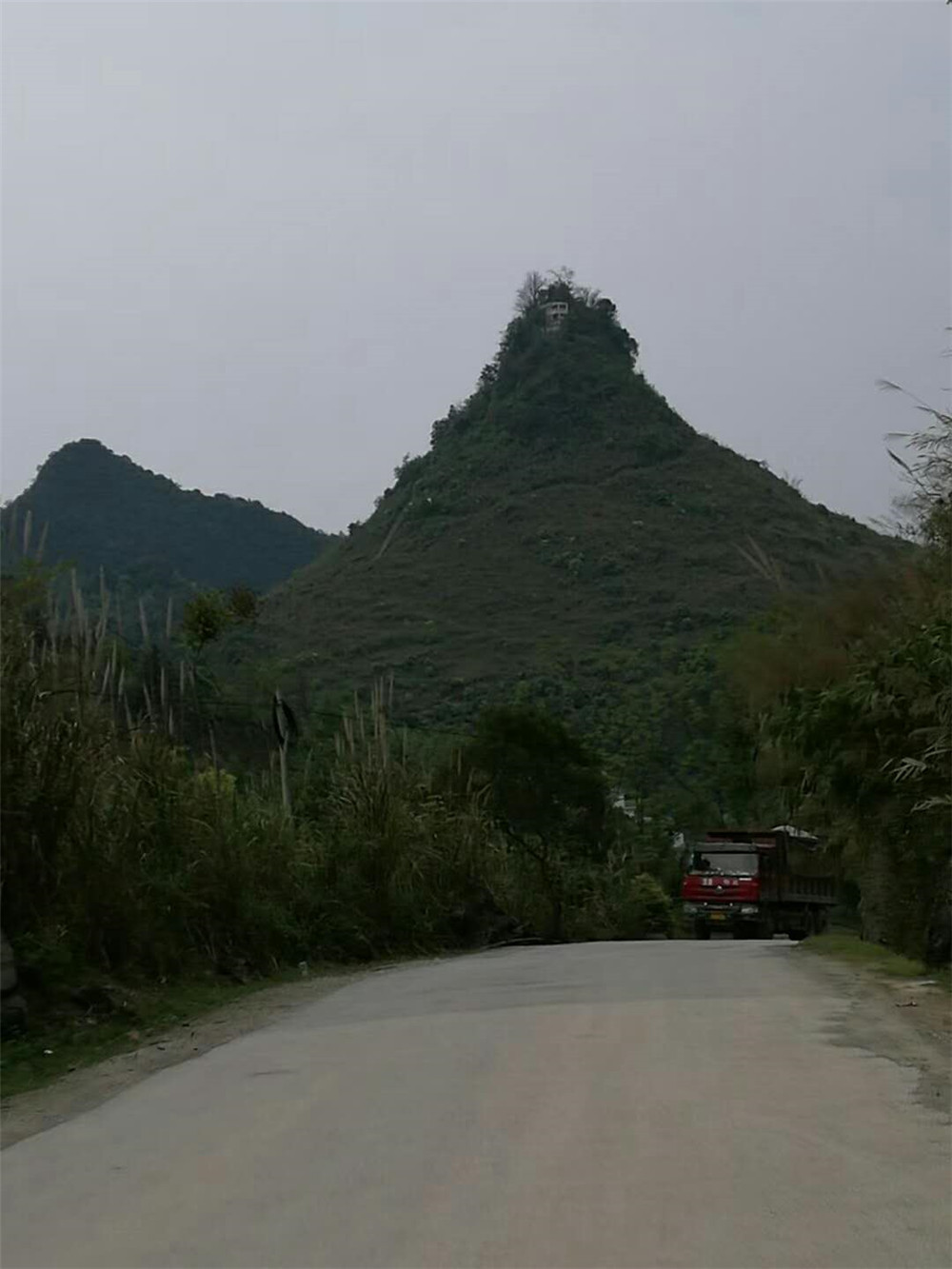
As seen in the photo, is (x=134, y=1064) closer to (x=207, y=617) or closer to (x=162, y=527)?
(x=207, y=617)

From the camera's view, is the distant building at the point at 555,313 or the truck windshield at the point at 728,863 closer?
the truck windshield at the point at 728,863

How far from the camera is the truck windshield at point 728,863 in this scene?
39188 millimetres

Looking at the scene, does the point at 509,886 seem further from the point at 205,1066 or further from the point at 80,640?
the point at 205,1066

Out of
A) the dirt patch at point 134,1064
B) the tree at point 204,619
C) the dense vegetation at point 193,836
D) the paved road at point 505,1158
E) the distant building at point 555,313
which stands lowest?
the dirt patch at point 134,1064

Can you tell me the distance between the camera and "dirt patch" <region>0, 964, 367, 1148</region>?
8609mm

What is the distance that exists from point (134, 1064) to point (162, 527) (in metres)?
62.7

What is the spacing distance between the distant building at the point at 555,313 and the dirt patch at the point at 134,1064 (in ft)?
247

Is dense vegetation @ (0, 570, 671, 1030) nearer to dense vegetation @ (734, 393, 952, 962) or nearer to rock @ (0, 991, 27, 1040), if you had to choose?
rock @ (0, 991, 27, 1040)

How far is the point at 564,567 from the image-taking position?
65.2 metres

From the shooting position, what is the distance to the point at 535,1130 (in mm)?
7160

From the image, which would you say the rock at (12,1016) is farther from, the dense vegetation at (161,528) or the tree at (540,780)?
the dense vegetation at (161,528)

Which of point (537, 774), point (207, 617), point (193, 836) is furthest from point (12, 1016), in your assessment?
point (537, 774)

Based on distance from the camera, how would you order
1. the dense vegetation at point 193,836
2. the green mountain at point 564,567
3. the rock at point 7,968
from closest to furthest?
the rock at point 7,968
the dense vegetation at point 193,836
the green mountain at point 564,567

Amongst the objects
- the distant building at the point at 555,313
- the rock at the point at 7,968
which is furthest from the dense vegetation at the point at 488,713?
the distant building at the point at 555,313
